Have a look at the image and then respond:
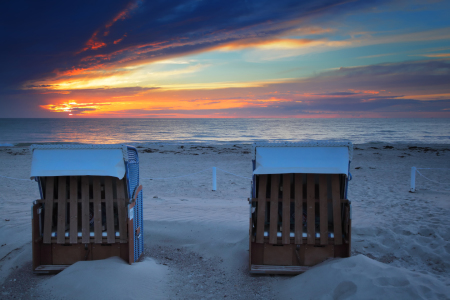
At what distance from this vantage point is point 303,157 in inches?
184

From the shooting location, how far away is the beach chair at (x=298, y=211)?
4664 mm

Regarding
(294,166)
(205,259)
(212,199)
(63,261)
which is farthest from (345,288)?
(212,199)

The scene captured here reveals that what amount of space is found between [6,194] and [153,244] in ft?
25.6

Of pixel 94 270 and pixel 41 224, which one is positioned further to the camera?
pixel 41 224

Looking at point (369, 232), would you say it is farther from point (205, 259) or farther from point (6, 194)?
point (6, 194)

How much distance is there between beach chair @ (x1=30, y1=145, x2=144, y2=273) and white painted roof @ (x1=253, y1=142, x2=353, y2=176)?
7.15 feet

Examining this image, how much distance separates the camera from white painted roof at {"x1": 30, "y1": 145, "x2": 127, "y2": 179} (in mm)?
4613

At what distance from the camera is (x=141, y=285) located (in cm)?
425

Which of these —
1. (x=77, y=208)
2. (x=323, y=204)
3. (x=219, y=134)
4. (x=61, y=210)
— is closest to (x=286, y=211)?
(x=323, y=204)

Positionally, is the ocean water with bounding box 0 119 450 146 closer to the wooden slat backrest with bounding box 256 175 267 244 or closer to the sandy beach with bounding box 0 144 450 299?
the sandy beach with bounding box 0 144 450 299

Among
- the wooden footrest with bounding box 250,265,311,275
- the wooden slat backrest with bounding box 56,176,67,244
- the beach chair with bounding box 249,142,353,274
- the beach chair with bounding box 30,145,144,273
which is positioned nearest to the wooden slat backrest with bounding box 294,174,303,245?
the beach chair with bounding box 249,142,353,274

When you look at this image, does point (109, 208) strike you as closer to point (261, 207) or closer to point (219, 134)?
point (261, 207)

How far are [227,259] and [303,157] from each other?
241 cm

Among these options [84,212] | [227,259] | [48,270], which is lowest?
[227,259]
